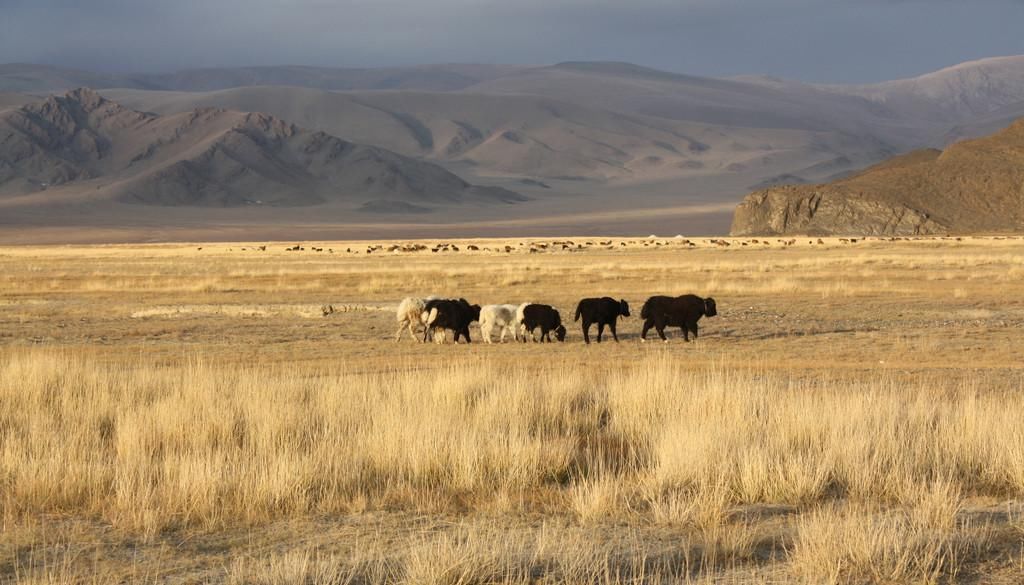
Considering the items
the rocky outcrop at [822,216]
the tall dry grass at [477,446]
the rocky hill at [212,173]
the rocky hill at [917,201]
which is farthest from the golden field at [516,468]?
the rocky hill at [212,173]

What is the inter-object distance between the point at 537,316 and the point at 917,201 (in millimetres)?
92765

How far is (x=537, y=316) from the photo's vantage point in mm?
19922

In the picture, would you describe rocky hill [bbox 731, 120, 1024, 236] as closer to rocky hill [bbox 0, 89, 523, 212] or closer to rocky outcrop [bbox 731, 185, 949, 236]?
rocky outcrop [bbox 731, 185, 949, 236]

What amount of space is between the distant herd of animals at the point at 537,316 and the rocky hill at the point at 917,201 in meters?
85.4

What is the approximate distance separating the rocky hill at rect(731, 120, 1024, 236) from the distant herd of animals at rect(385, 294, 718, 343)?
85.4 m

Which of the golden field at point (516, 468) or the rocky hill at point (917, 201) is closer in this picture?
the golden field at point (516, 468)

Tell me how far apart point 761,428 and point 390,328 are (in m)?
13.6

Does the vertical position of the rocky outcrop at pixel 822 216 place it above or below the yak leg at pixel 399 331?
above

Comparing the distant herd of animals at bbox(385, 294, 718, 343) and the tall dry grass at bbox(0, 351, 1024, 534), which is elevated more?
the distant herd of animals at bbox(385, 294, 718, 343)

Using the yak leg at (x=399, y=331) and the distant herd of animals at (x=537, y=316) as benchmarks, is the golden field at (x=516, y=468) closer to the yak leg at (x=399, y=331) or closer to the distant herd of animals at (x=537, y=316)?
→ the distant herd of animals at (x=537, y=316)

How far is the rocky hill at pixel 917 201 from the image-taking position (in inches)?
3999

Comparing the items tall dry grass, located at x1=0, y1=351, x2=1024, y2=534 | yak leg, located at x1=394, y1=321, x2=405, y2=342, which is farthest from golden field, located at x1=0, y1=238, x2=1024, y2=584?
yak leg, located at x1=394, y1=321, x2=405, y2=342

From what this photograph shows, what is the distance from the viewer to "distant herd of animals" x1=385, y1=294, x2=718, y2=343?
19.9 metres

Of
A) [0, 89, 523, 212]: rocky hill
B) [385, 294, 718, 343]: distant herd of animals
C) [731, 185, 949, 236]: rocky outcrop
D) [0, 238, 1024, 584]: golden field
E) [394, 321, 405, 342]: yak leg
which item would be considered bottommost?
[0, 238, 1024, 584]: golden field
